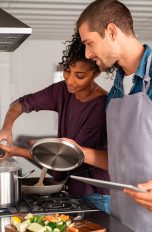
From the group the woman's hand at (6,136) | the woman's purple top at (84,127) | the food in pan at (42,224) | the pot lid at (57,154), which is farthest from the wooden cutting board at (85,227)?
the woman's hand at (6,136)

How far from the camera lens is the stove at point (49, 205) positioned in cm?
172

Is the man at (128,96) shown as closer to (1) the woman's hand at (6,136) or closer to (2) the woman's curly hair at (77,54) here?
(2) the woman's curly hair at (77,54)

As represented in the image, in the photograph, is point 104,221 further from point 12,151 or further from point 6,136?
point 6,136

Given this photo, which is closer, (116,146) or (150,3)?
(116,146)

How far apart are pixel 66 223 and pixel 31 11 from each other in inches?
97.0

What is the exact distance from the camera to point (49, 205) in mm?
1809

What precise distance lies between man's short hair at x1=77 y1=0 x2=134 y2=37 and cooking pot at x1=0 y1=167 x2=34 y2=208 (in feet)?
2.11

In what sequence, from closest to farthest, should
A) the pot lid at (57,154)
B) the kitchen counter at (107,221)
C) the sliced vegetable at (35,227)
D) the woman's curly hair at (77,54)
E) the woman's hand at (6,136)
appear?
the sliced vegetable at (35,227) → the kitchen counter at (107,221) → the pot lid at (57,154) → the woman's curly hair at (77,54) → the woman's hand at (6,136)

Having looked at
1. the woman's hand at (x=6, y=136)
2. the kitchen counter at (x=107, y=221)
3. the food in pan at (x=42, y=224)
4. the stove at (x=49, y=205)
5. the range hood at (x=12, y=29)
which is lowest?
the stove at (x=49, y=205)

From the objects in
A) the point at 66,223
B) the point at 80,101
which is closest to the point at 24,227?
the point at 66,223

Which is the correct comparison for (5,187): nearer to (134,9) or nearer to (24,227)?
(24,227)

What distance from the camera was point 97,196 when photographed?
1.93 m

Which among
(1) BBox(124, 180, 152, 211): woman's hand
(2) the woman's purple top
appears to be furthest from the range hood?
(1) BBox(124, 180, 152, 211): woman's hand

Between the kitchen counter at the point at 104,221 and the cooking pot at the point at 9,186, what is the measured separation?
0.18 meters
